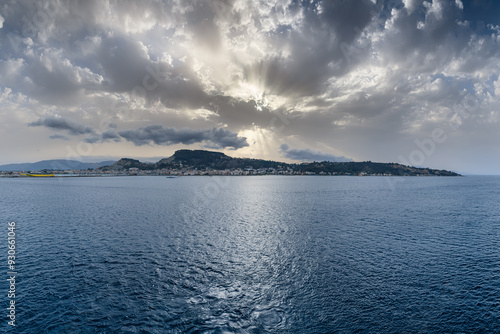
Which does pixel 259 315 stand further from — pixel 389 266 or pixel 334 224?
pixel 334 224

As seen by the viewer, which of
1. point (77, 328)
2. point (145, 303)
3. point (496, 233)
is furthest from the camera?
point (496, 233)

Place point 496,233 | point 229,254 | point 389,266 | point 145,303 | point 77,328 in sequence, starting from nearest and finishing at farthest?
point 77,328, point 145,303, point 389,266, point 229,254, point 496,233

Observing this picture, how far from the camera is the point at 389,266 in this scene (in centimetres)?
3275

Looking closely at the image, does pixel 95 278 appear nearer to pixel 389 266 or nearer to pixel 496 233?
pixel 389 266

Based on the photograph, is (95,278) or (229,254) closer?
(95,278)

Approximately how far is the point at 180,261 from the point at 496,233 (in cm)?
6773

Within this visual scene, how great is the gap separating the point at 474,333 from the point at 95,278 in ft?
130

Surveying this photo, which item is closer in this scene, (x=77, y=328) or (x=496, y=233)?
(x=77, y=328)

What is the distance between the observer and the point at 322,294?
83.3ft

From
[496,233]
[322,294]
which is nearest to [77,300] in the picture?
[322,294]

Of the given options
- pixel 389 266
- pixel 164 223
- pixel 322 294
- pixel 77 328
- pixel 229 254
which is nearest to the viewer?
pixel 77 328

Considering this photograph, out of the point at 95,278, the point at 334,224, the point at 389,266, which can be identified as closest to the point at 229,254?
the point at 95,278

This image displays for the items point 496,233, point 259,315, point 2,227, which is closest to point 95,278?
point 259,315

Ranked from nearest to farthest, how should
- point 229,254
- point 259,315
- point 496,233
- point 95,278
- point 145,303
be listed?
point 259,315 → point 145,303 → point 95,278 → point 229,254 → point 496,233
